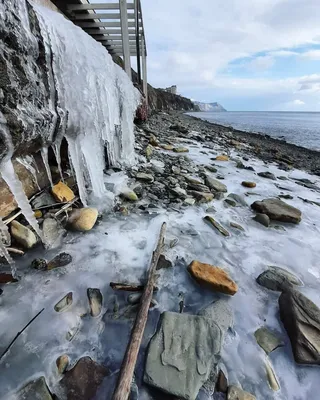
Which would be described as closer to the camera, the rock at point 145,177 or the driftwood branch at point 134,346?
the driftwood branch at point 134,346

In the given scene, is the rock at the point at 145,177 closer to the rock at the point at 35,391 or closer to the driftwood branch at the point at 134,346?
the driftwood branch at the point at 134,346

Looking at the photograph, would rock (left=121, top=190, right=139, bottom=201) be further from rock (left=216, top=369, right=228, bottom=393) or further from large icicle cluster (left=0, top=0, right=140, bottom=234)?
rock (left=216, top=369, right=228, bottom=393)

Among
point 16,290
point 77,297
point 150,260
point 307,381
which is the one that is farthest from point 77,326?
point 307,381

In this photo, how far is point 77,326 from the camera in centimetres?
138

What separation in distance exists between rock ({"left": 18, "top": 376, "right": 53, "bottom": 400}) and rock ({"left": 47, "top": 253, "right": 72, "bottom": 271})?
0.76m

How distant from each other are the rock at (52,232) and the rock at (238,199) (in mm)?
2238

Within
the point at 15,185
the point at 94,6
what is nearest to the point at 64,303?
the point at 15,185

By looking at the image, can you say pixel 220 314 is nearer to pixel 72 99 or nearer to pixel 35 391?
pixel 35 391

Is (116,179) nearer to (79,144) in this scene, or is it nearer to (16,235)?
(79,144)

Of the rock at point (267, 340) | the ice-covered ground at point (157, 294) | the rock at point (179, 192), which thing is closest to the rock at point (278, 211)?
the ice-covered ground at point (157, 294)

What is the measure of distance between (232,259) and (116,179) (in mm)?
1902

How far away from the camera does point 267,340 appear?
56.0 inches

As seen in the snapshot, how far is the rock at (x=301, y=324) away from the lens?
1317 mm

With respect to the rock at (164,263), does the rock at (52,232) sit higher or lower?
higher
